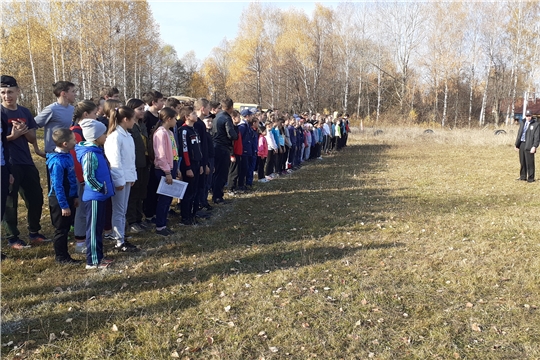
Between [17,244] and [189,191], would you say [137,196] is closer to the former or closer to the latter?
[189,191]

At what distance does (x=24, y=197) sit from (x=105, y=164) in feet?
6.45

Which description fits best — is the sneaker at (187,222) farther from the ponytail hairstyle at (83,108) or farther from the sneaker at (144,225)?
the ponytail hairstyle at (83,108)

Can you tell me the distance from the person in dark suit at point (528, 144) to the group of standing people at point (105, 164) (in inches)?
365

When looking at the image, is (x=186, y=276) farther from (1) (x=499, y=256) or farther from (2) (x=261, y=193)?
(2) (x=261, y=193)

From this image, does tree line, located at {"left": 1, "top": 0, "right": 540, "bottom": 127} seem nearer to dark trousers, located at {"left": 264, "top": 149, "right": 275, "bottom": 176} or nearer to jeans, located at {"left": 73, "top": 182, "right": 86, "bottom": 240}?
dark trousers, located at {"left": 264, "top": 149, "right": 275, "bottom": 176}

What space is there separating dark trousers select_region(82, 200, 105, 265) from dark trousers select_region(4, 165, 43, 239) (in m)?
1.57

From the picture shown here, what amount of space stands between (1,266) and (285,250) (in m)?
3.81

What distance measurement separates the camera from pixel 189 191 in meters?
7.18

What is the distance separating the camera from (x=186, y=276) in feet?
16.3

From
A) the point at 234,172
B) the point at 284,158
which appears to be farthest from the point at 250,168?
the point at 284,158

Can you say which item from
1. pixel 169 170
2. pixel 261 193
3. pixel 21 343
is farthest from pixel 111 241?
pixel 261 193

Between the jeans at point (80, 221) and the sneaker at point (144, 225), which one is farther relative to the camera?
the sneaker at point (144, 225)

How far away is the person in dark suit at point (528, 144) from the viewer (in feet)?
38.9

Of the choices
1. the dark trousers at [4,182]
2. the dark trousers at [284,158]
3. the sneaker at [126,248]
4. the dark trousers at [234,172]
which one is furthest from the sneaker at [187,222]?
the dark trousers at [284,158]
